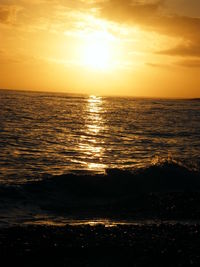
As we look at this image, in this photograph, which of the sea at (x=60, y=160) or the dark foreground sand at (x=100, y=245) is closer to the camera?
the dark foreground sand at (x=100, y=245)

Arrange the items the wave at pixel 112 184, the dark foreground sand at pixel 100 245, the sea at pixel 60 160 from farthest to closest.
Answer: the wave at pixel 112 184, the sea at pixel 60 160, the dark foreground sand at pixel 100 245

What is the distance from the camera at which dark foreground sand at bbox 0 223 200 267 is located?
9805 mm

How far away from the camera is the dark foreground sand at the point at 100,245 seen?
9805 mm

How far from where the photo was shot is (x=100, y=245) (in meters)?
10.9

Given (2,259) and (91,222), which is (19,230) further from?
(91,222)

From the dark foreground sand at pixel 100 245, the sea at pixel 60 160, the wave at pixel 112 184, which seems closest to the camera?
the dark foreground sand at pixel 100 245

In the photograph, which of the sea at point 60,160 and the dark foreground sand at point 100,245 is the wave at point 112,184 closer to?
the sea at point 60,160

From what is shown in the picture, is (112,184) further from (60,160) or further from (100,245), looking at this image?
(100,245)

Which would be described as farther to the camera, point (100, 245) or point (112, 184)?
point (112, 184)

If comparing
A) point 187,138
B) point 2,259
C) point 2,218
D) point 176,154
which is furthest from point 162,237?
point 187,138

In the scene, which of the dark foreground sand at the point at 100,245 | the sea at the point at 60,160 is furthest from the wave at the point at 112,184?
the dark foreground sand at the point at 100,245

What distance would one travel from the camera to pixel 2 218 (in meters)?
13.8

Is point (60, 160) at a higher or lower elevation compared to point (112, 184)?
higher

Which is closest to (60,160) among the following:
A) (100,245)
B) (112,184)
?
(112,184)
